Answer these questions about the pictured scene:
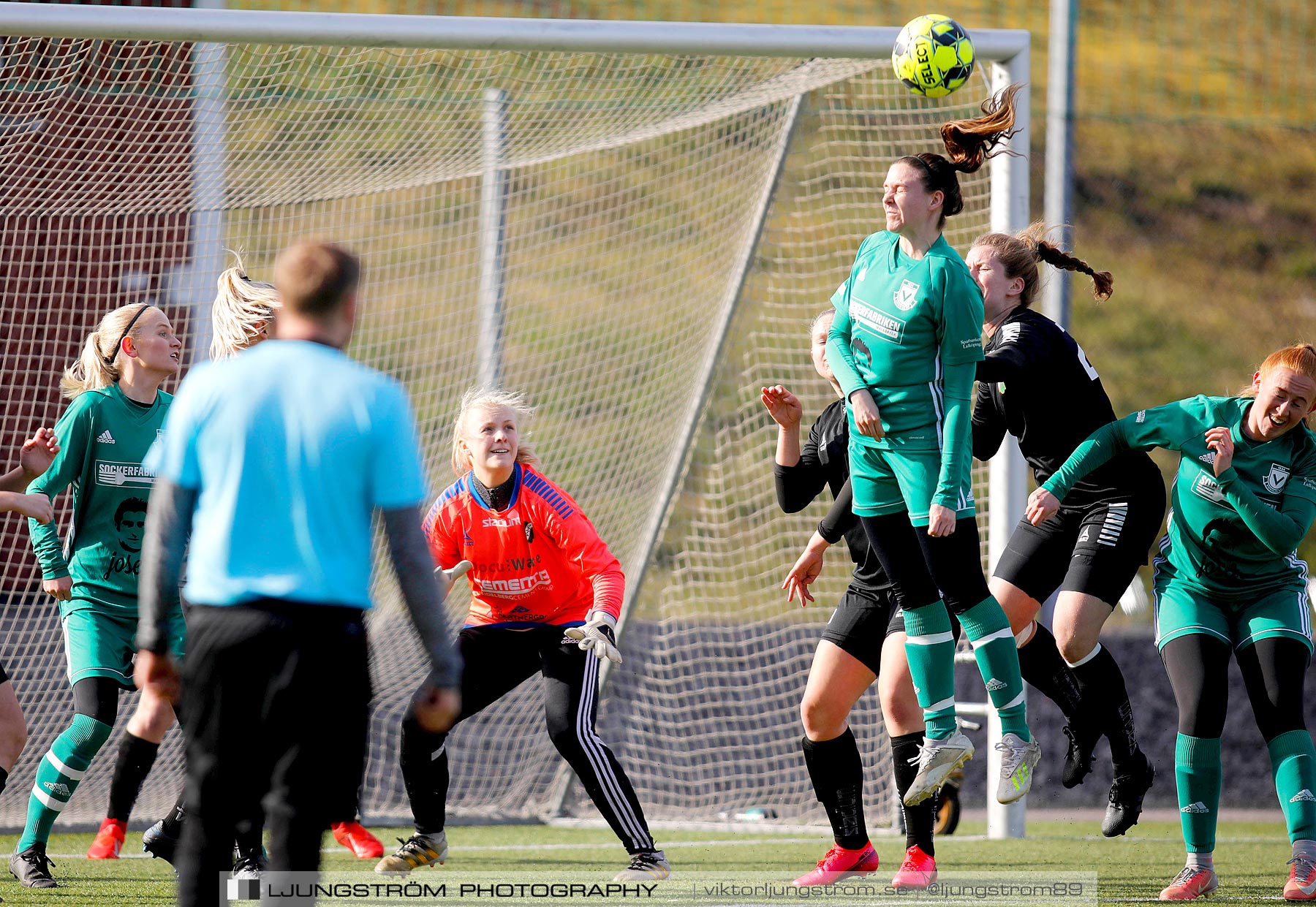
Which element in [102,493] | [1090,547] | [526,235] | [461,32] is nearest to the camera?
[102,493]

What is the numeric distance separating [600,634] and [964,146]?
1995 millimetres

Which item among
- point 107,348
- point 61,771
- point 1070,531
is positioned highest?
point 107,348

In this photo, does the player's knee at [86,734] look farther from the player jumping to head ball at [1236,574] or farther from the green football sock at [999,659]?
the player jumping to head ball at [1236,574]

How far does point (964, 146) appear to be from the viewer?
14.9 ft

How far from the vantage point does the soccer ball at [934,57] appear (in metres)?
5.20

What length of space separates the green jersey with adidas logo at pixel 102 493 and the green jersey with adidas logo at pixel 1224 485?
3111 millimetres

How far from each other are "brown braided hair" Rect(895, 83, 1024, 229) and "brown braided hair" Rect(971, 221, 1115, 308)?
547 millimetres

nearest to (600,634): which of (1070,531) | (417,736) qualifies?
(417,736)

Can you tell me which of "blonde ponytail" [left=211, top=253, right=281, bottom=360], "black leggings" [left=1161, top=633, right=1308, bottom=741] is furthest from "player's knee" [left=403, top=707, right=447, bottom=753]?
"black leggings" [left=1161, top=633, right=1308, bottom=741]

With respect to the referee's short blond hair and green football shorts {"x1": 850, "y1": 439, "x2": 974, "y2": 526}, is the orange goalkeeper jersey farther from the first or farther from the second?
the referee's short blond hair

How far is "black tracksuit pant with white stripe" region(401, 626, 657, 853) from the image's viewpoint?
4691 millimetres

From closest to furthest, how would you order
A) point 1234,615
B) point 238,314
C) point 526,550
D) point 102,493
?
point 238,314, point 1234,615, point 102,493, point 526,550

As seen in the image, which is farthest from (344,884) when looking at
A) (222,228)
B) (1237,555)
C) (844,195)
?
(844,195)

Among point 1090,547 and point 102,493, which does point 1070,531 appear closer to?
point 1090,547
